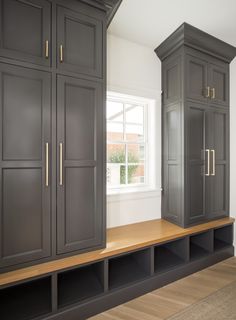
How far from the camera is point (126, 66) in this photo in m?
2.43

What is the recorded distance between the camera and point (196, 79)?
2.39m

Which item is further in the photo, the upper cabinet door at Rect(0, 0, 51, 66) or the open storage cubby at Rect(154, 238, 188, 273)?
the open storage cubby at Rect(154, 238, 188, 273)

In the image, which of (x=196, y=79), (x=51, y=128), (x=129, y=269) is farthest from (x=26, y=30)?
(x=129, y=269)

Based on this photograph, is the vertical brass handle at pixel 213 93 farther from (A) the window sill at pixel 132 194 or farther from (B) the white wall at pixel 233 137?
(A) the window sill at pixel 132 194

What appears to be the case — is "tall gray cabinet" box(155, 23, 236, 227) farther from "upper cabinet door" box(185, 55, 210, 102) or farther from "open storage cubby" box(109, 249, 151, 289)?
"open storage cubby" box(109, 249, 151, 289)

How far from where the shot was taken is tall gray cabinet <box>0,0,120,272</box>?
1.42 m

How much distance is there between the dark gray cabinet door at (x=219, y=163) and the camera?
2529mm

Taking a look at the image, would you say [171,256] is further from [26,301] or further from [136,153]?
[26,301]

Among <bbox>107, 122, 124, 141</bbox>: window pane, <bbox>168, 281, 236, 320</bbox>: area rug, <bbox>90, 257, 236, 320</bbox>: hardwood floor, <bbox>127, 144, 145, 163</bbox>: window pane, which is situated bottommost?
<bbox>90, 257, 236, 320</bbox>: hardwood floor

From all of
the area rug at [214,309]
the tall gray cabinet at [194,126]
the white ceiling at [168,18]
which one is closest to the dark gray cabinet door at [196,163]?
the tall gray cabinet at [194,126]

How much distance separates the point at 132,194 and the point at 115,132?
0.79 meters

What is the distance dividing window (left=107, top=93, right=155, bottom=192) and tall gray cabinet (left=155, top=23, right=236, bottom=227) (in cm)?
26

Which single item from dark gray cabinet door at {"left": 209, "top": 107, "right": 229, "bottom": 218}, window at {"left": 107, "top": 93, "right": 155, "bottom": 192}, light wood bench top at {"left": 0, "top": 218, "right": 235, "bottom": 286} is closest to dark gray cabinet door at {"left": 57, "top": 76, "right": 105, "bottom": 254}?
light wood bench top at {"left": 0, "top": 218, "right": 235, "bottom": 286}

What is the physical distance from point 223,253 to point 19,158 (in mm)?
2538
